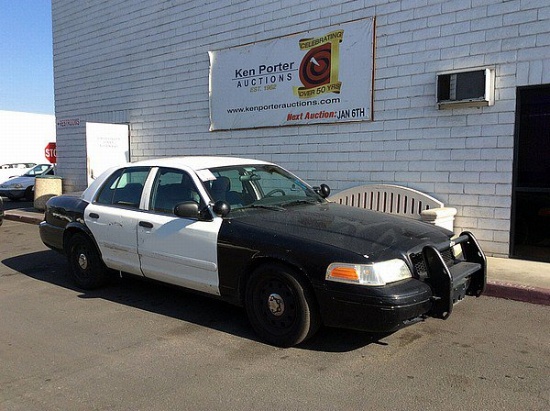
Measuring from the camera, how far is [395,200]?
7816mm

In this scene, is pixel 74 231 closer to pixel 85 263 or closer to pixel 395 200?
pixel 85 263

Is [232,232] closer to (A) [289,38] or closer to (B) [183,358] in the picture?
(B) [183,358]

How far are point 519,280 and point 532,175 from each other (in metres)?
1.87

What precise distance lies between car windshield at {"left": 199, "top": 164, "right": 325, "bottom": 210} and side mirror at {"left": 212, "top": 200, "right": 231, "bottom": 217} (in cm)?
20

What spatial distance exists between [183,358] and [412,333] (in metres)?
2.00

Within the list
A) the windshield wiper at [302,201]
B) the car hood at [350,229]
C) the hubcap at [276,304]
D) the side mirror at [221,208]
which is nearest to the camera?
the car hood at [350,229]

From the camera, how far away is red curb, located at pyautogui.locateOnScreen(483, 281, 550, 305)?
529cm

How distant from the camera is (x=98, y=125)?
12031 mm

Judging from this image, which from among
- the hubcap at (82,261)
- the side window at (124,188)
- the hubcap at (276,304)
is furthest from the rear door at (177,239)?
the hubcap at (82,261)

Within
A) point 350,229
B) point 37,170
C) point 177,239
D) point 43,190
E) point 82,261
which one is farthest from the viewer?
point 37,170

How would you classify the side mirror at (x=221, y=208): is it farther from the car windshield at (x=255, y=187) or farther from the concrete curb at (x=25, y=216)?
the concrete curb at (x=25, y=216)

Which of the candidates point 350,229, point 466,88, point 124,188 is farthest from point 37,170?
point 350,229

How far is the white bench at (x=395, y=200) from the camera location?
734 cm

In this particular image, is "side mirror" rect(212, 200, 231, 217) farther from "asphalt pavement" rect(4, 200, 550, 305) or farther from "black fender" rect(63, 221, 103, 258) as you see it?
"asphalt pavement" rect(4, 200, 550, 305)
